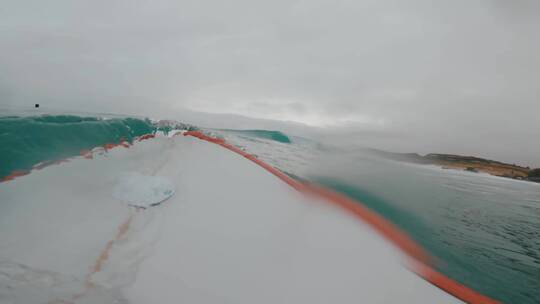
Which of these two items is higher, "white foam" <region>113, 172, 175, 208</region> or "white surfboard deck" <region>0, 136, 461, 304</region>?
"white foam" <region>113, 172, 175, 208</region>

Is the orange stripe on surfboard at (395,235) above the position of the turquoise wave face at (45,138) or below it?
below

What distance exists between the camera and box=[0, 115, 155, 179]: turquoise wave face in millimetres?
2582

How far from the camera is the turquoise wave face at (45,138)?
2.58 metres

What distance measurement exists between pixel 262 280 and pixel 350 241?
3.58ft

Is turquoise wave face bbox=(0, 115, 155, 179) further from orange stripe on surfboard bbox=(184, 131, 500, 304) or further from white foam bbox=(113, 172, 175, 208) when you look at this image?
orange stripe on surfboard bbox=(184, 131, 500, 304)

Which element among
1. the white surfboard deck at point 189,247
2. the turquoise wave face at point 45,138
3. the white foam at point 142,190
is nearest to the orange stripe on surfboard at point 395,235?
the white surfboard deck at point 189,247

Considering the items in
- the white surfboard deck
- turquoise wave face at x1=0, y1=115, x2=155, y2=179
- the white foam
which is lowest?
the white surfboard deck

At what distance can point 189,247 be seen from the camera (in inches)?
83.4

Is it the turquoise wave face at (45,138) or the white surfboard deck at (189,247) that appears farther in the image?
the turquoise wave face at (45,138)

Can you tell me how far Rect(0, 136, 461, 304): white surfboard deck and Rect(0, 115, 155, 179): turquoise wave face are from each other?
256 millimetres

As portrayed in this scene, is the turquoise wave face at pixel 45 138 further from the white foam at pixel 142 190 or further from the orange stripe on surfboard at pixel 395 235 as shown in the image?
the orange stripe on surfboard at pixel 395 235

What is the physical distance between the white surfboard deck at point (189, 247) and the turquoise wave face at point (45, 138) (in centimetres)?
26

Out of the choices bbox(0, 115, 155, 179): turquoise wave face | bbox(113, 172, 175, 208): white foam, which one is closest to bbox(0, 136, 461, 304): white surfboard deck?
bbox(113, 172, 175, 208): white foam

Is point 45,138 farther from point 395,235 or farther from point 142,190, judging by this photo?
point 395,235
